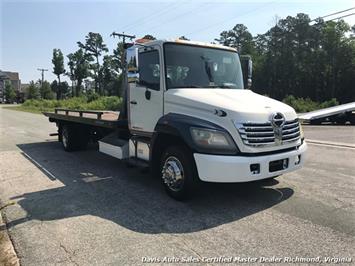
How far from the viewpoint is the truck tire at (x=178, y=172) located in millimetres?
5234

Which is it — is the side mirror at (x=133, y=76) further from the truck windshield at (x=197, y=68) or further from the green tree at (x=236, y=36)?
the green tree at (x=236, y=36)

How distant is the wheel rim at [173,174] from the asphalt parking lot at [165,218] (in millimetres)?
Result: 254

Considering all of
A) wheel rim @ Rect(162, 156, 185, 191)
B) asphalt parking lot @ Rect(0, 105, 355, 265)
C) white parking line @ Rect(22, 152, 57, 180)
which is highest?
wheel rim @ Rect(162, 156, 185, 191)

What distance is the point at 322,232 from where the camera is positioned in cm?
433

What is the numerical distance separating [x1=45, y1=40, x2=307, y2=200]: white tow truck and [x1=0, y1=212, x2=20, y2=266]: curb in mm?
2387

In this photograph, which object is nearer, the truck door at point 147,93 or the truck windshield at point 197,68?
the truck windshield at point 197,68

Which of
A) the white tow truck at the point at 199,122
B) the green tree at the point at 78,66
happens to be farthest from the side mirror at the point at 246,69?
the green tree at the point at 78,66

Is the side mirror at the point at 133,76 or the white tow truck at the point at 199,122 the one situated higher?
the side mirror at the point at 133,76

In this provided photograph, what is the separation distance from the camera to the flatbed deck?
7.77 metres

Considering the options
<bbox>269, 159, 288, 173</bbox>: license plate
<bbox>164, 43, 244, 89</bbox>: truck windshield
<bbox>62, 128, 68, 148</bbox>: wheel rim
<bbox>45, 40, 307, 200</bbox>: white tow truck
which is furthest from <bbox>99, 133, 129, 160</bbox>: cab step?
<bbox>62, 128, 68, 148</bbox>: wheel rim

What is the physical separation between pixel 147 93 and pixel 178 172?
5.38 ft

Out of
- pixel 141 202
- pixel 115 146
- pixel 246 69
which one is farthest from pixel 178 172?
pixel 246 69

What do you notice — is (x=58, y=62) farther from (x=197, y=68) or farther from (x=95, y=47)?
(x=197, y=68)

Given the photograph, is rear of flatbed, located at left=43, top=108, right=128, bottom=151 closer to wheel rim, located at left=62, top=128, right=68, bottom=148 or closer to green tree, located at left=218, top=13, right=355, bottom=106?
wheel rim, located at left=62, top=128, right=68, bottom=148
